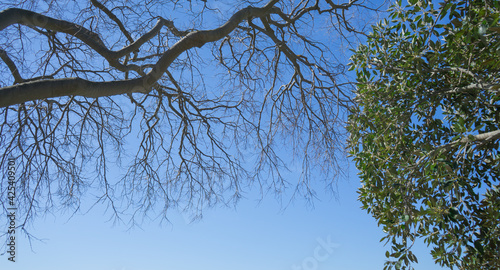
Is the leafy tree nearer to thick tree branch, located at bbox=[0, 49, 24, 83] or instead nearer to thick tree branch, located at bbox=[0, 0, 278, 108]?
thick tree branch, located at bbox=[0, 0, 278, 108]

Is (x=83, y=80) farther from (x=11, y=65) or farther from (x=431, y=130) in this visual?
(x=431, y=130)

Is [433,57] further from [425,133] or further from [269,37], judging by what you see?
[269,37]

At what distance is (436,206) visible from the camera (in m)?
3.50

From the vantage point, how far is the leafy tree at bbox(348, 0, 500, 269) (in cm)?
362

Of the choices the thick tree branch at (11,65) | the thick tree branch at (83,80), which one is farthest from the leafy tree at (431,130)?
the thick tree branch at (11,65)

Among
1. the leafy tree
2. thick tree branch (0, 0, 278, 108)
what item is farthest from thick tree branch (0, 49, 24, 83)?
the leafy tree

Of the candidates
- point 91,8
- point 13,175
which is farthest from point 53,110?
point 91,8

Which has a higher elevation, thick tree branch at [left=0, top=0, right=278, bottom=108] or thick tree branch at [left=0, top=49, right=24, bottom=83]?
thick tree branch at [left=0, top=49, right=24, bottom=83]

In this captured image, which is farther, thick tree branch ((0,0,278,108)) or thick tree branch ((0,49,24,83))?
thick tree branch ((0,49,24,83))

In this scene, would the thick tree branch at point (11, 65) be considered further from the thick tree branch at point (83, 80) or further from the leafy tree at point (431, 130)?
the leafy tree at point (431, 130)

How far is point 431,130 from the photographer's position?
4.36 metres

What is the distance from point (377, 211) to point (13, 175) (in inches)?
158

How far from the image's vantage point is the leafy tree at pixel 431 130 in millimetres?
3615

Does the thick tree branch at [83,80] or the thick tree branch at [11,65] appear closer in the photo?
the thick tree branch at [83,80]
